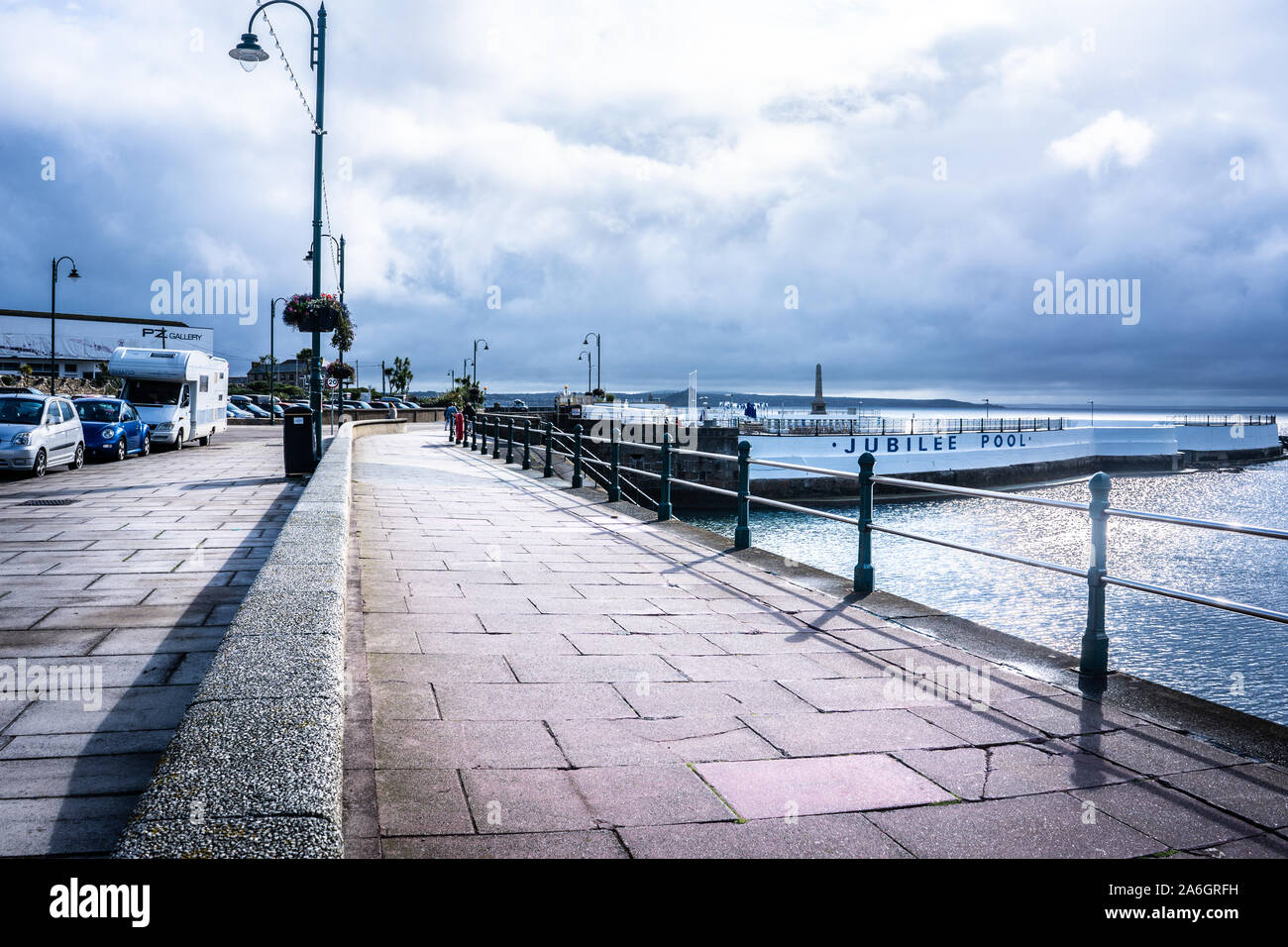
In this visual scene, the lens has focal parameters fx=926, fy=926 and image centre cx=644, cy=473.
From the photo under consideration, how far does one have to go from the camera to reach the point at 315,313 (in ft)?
56.0

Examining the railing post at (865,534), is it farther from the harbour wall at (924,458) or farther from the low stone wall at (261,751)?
the harbour wall at (924,458)

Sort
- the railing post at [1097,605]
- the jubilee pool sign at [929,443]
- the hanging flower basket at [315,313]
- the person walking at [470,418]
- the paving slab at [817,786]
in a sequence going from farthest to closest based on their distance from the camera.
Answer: the jubilee pool sign at [929,443] < the person walking at [470,418] < the hanging flower basket at [315,313] < the railing post at [1097,605] < the paving slab at [817,786]

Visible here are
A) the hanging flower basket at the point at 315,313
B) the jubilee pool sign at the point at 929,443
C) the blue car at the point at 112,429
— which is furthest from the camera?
the jubilee pool sign at the point at 929,443

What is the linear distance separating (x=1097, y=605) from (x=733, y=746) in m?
2.19

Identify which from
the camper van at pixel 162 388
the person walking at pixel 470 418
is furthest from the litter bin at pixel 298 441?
the person walking at pixel 470 418

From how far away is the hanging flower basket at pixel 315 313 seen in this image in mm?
17047

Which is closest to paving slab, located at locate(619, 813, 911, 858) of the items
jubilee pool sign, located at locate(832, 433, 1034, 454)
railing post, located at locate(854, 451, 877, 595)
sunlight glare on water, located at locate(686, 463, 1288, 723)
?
railing post, located at locate(854, 451, 877, 595)

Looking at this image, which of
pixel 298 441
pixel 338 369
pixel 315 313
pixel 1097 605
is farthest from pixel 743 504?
pixel 338 369

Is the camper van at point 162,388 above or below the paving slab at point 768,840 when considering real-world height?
above

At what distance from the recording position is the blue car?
19625 mm

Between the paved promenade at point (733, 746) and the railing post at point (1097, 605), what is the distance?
321 millimetres

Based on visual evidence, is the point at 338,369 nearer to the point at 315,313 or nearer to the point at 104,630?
the point at 315,313
